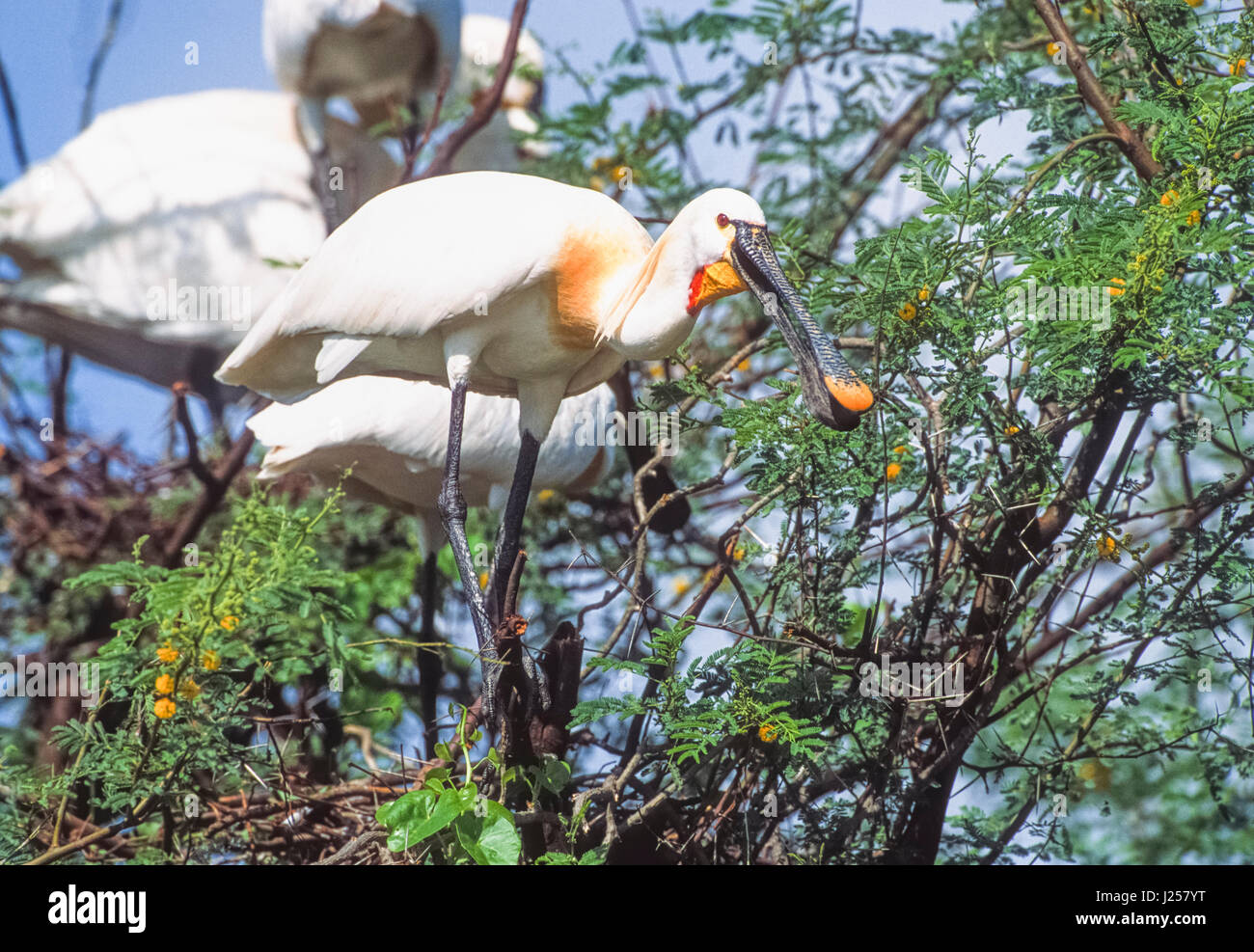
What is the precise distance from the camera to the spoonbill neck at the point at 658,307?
2857mm

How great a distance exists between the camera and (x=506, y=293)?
9.69 ft

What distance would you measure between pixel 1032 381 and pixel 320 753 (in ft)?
7.32

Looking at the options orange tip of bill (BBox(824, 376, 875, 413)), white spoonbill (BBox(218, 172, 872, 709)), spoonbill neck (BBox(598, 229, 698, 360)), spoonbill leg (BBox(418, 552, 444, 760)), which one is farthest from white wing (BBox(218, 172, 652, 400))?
spoonbill leg (BBox(418, 552, 444, 760))

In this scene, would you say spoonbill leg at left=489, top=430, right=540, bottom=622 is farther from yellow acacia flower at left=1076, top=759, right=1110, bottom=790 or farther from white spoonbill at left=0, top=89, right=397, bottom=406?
white spoonbill at left=0, top=89, right=397, bottom=406

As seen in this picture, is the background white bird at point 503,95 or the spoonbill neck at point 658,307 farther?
the background white bird at point 503,95

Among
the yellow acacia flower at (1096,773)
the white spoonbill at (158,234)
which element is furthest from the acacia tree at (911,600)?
the white spoonbill at (158,234)

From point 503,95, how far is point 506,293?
2682 millimetres

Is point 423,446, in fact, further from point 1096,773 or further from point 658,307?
point 1096,773

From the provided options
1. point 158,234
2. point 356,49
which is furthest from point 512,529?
point 356,49

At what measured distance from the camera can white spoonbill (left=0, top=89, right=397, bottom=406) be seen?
5023 mm

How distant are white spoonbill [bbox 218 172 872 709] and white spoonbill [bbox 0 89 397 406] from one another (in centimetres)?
188

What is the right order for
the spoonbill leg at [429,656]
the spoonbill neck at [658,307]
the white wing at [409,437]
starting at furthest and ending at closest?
1. the spoonbill leg at [429,656]
2. the white wing at [409,437]
3. the spoonbill neck at [658,307]

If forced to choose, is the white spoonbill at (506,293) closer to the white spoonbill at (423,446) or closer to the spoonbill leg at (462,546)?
the spoonbill leg at (462,546)

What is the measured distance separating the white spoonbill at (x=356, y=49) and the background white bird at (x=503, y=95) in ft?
0.51
